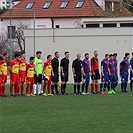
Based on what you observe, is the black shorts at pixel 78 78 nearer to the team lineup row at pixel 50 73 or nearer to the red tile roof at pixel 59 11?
the team lineup row at pixel 50 73

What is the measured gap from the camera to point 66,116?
685 inches

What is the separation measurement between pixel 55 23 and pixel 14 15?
5754 mm

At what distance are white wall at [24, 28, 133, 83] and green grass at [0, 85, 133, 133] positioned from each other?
2144cm

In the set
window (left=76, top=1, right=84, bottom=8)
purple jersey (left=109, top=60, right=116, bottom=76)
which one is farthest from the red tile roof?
purple jersey (left=109, top=60, right=116, bottom=76)

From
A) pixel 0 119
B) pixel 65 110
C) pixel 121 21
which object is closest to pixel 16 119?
pixel 0 119

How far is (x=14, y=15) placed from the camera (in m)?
83.5

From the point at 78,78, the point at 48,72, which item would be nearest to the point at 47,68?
the point at 48,72

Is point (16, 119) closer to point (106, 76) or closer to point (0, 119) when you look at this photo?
point (0, 119)

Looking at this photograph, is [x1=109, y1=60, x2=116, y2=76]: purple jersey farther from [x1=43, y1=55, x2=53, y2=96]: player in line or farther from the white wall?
the white wall

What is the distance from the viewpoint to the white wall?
146ft

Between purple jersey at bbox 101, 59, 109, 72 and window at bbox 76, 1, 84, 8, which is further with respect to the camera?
window at bbox 76, 1, 84, 8

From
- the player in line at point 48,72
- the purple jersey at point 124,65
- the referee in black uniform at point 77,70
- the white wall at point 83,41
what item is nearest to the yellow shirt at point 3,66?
the player in line at point 48,72

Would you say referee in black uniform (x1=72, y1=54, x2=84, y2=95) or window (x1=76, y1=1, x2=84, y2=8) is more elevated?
window (x1=76, y1=1, x2=84, y2=8)

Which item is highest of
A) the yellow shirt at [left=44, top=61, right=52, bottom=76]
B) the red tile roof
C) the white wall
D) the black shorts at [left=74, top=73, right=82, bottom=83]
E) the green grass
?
the red tile roof
